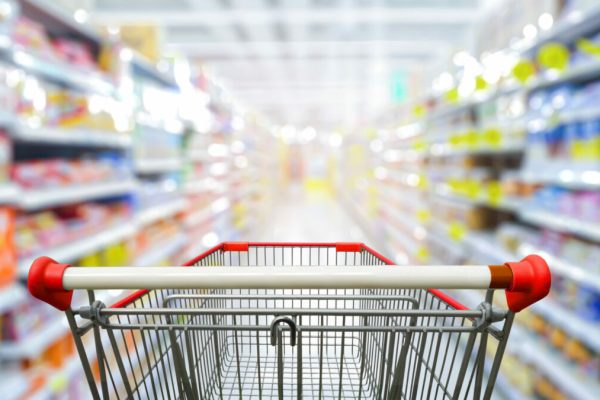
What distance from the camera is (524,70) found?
2.62 meters

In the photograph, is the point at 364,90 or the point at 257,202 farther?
the point at 364,90

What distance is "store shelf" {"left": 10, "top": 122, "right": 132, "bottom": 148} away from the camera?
6.09ft

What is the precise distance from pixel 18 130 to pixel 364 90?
1400cm

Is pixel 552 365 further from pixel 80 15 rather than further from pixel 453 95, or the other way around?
pixel 80 15

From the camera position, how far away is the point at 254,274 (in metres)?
0.72

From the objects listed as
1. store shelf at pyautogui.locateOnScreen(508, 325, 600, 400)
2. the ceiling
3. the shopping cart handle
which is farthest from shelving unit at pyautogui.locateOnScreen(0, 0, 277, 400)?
store shelf at pyautogui.locateOnScreen(508, 325, 600, 400)

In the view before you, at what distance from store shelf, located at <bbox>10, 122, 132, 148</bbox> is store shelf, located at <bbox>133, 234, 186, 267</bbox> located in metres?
0.82

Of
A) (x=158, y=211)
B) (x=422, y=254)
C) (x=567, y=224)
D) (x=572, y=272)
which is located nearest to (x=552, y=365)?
(x=572, y=272)

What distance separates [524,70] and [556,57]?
283mm

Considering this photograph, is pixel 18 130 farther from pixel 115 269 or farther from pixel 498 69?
pixel 498 69

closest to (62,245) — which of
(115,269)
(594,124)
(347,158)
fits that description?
(115,269)

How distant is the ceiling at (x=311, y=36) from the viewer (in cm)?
716

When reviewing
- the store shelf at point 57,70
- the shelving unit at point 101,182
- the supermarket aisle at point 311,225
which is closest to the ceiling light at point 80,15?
the shelving unit at point 101,182

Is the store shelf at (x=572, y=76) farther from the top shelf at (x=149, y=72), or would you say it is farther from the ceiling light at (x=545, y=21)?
the top shelf at (x=149, y=72)
